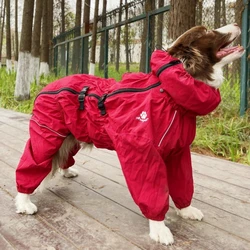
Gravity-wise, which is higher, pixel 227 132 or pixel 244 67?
pixel 244 67

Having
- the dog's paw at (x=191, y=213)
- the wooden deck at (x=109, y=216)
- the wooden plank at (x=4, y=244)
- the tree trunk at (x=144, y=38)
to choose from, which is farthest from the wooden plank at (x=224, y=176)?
the tree trunk at (x=144, y=38)

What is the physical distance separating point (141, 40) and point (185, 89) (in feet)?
16.0

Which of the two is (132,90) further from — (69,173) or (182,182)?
(69,173)

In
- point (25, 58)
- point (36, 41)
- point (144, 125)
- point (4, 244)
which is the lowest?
point (4, 244)

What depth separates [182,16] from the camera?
456 cm

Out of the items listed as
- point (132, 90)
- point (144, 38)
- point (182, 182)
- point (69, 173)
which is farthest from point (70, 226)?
point (144, 38)

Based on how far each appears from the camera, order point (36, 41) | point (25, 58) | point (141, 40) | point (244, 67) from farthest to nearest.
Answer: point (36, 41), point (25, 58), point (141, 40), point (244, 67)

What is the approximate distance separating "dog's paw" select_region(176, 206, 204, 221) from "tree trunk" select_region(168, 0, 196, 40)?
10.2 ft

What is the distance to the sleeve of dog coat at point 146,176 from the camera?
1648mm

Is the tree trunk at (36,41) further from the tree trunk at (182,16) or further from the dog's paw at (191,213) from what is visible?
the dog's paw at (191,213)

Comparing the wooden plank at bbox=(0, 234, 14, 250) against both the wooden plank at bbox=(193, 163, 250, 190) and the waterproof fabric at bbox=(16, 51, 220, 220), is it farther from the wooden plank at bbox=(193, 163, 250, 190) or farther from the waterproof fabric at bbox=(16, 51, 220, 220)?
the wooden plank at bbox=(193, 163, 250, 190)

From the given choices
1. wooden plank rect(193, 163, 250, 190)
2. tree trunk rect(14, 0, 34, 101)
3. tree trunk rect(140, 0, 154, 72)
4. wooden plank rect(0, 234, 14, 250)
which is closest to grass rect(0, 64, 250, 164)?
wooden plank rect(193, 163, 250, 190)

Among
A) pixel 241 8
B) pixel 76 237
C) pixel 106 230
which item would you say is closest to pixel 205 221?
pixel 106 230

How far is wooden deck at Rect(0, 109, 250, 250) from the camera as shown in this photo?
1628mm
